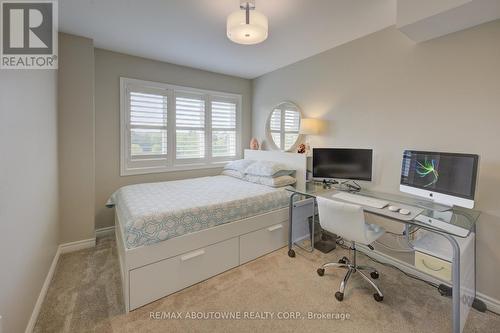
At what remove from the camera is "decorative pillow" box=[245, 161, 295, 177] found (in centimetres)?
294

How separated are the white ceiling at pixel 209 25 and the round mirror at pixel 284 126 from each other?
752 millimetres

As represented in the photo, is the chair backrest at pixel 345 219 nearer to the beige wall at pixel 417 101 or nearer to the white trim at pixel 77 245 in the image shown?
the beige wall at pixel 417 101

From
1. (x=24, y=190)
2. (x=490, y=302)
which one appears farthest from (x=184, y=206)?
(x=490, y=302)

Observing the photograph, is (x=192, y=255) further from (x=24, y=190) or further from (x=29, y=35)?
(x=29, y=35)

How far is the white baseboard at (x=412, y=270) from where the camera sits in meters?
1.80

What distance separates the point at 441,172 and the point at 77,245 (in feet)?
12.8

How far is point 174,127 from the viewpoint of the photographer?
356cm

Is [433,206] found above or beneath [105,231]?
above

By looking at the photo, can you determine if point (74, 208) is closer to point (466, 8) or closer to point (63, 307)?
point (63, 307)

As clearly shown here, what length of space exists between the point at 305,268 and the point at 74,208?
280 cm

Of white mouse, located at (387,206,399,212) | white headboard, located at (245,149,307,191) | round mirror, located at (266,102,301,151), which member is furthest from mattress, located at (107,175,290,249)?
white mouse, located at (387,206,399,212)

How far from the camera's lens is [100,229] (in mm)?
3098

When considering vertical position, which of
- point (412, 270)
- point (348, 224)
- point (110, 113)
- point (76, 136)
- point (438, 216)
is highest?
point (110, 113)

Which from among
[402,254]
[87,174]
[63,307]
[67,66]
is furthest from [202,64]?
[402,254]
